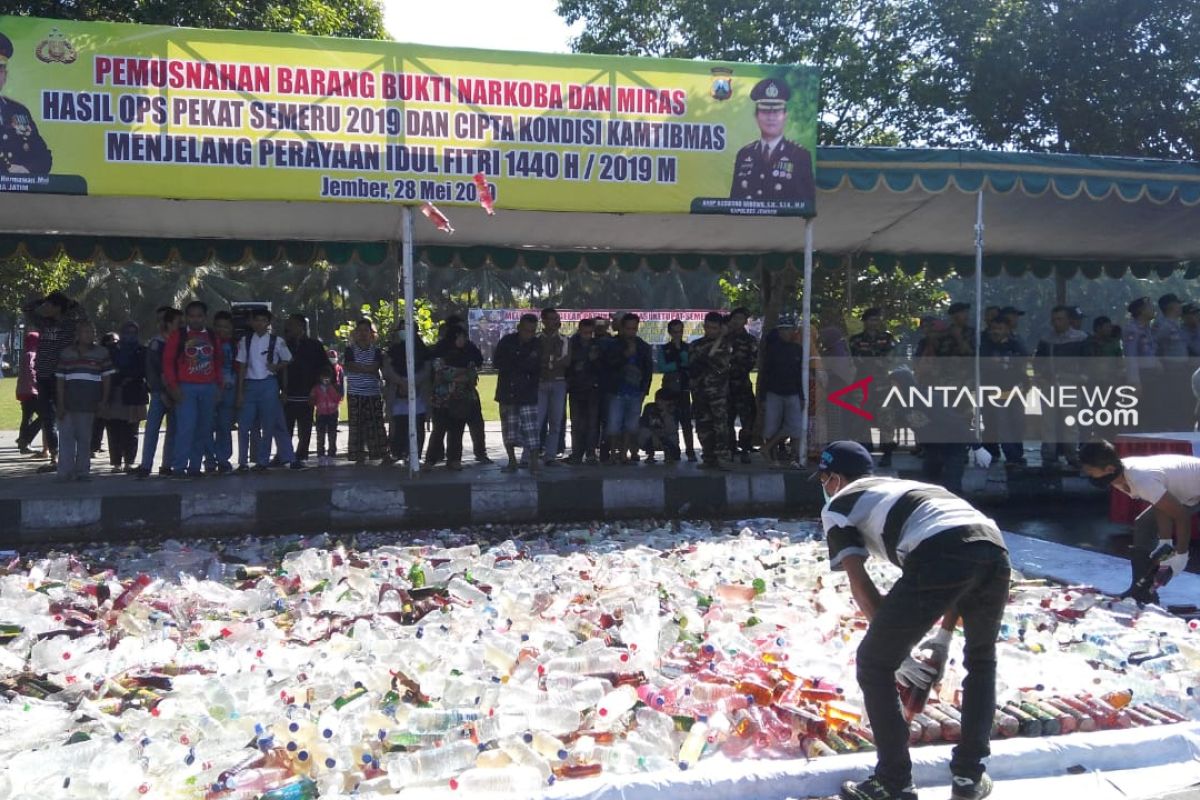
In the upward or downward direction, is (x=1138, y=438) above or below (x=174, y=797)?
above

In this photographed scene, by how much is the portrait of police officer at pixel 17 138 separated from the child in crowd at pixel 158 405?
198cm

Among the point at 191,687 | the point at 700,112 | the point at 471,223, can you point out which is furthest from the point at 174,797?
the point at 471,223

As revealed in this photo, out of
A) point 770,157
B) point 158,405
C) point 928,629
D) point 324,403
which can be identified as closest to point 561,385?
point 324,403

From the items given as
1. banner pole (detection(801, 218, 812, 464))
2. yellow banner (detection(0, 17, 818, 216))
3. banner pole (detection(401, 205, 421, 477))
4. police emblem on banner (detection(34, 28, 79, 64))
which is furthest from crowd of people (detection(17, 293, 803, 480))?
police emblem on banner (detection(34, 28, 79, 64))

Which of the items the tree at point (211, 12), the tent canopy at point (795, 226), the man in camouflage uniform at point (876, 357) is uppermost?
the tree at point (211, 12)

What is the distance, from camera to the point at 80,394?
9414 mm

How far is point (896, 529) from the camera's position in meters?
3.75

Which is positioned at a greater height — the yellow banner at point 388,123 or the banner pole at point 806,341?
the yellow banner at point 388,123

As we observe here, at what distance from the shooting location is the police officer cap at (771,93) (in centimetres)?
991

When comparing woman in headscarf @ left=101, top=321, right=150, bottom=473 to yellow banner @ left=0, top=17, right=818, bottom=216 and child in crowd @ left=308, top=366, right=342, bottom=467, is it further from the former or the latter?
yellow banner @ left=0, top=17, right=818, bottom=216

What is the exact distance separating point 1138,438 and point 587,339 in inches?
205

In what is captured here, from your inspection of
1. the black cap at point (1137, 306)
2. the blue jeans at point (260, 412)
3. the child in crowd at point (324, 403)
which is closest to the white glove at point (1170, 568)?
the black cap at point (1137, 306)

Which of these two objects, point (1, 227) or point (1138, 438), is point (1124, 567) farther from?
point (1, 227)

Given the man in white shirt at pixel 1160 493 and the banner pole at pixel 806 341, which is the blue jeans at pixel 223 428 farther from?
the man in white shirt at pixel 1160 493
